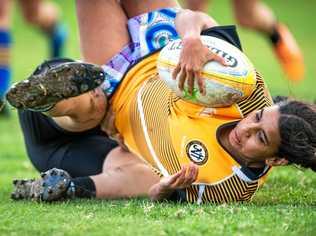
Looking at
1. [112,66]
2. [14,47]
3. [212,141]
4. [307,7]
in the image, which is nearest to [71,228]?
[212,141]

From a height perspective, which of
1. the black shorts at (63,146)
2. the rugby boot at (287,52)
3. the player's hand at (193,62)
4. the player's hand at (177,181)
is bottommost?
the rugby boot at (287,52)

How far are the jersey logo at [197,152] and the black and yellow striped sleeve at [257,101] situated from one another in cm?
29

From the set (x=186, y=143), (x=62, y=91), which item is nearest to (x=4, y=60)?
(x=62, y=91)

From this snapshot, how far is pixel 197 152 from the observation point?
537 centimetres

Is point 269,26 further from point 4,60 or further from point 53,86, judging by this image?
point 53,86

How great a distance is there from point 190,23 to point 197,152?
0.85 meters

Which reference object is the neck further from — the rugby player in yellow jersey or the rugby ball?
the rugby ball

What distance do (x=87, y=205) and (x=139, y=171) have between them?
2.14 ft

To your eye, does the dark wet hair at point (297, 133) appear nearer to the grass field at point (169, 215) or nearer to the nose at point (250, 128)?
the nose at point (250, 128)

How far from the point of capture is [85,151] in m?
6.29

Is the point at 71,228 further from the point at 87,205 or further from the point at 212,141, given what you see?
the point at 212,141

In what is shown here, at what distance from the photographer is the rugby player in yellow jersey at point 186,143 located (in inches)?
205

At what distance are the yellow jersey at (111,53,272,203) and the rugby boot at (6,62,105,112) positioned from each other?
1.38 ft

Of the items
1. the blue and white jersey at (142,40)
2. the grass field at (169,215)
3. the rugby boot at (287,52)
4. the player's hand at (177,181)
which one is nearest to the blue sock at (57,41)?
the rugby boot at (287,52)
